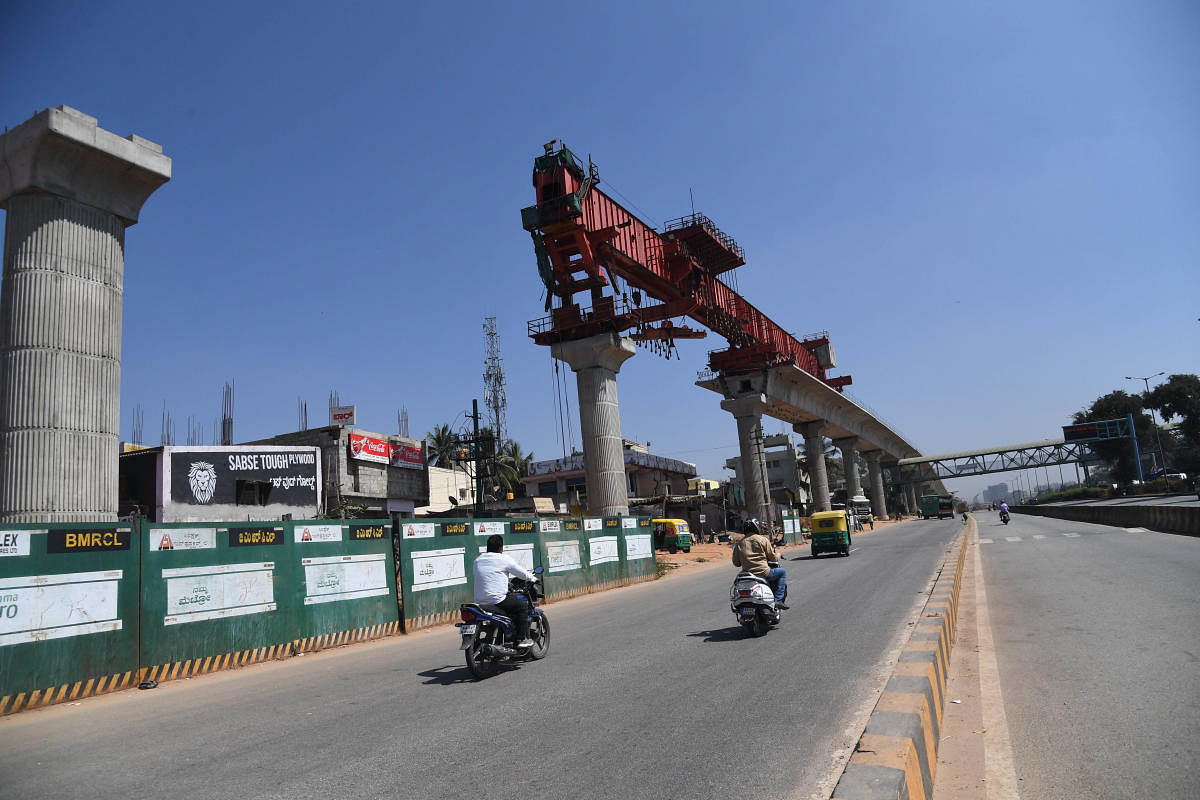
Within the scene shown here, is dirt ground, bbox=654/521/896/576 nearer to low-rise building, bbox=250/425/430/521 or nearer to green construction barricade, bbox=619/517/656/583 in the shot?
green construction barricade, bbox=619/517/656/583

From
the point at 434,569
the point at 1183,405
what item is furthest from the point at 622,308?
the point at 1183,405

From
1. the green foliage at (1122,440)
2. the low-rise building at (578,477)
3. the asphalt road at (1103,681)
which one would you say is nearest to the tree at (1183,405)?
the green foliage at (1122,440)

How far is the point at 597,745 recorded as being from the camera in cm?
514

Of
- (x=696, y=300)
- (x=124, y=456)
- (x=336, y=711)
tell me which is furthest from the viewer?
(x=696, y=300)

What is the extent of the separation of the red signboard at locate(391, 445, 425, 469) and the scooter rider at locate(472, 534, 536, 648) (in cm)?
3840

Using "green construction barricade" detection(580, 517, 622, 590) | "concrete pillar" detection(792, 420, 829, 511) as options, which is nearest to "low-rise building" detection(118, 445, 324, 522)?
"green construction barricade" detection(580, 517, 622, 590)

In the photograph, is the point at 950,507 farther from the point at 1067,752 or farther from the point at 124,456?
the point at 1067,752

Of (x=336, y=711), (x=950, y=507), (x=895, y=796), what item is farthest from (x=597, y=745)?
(x=950, y=507)

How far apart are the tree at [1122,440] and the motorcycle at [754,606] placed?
106 metres

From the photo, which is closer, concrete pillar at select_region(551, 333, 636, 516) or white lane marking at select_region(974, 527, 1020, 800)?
white lane marking at select_region(974, 527, 1020, 800)

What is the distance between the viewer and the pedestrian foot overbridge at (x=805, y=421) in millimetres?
47188

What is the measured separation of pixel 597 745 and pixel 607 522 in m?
16.9

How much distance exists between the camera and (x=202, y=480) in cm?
3344

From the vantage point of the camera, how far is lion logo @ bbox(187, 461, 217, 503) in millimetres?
33125
